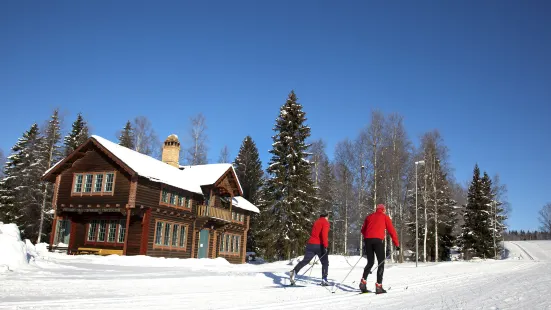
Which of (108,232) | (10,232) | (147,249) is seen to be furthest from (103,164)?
(10,232)

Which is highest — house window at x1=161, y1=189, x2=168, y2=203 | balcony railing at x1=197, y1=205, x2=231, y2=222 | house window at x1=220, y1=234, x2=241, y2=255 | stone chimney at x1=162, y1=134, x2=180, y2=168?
stone chimney at x1=162, y1=134, x2=180, y2=168

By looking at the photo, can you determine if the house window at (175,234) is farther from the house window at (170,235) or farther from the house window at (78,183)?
the house window at (78,183)

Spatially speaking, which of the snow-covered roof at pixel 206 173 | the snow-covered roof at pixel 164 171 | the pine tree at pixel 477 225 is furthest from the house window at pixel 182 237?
the pine tree at pixel 477 225

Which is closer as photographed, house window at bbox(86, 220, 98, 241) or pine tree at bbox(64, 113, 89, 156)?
house window at bbox(86, 220, 98, 241)

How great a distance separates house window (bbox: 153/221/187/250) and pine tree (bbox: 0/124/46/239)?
16.9 meters

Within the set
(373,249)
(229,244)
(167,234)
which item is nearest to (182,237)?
(167,234)

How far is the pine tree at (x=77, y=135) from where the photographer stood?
166 feet

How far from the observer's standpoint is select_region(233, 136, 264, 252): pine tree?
52.5 meters

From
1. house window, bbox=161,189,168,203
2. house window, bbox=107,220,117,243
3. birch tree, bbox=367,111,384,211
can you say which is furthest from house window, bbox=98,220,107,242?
birch tree, bbox=367,111,384,211

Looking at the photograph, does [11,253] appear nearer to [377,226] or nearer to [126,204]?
[377,226]

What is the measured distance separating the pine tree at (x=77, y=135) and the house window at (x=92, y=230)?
2349 centimetres

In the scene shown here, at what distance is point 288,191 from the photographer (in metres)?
36.9

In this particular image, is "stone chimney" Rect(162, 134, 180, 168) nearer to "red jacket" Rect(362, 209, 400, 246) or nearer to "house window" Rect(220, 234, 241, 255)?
"house window" Rect(220, 234, 241, 255)

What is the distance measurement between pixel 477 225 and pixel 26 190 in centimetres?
4741
